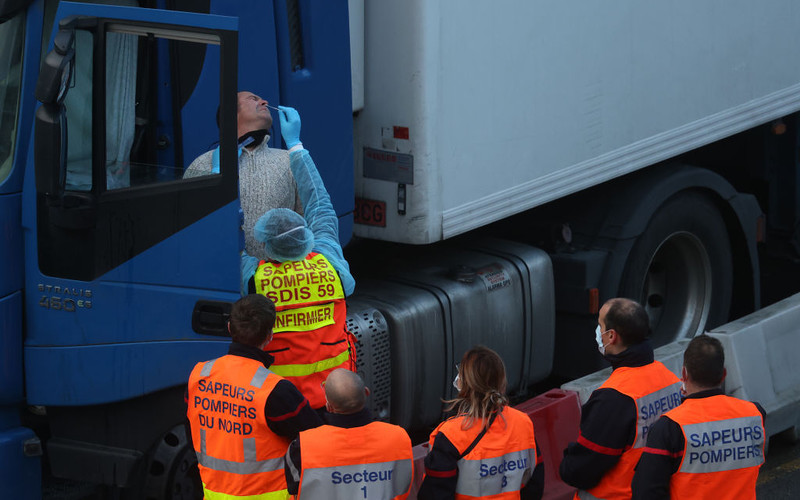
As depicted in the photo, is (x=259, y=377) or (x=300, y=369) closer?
(x=259, y=377)

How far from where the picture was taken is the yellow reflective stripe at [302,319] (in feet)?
15.8

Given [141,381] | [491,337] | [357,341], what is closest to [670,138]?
[491,337]

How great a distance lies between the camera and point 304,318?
484cm

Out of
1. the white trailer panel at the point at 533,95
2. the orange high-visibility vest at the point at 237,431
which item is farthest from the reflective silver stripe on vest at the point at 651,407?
the white trailer panel at the point at 533,95

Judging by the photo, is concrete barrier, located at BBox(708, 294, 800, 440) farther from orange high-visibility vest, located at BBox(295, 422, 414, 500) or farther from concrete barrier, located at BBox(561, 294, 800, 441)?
orange high-visibility vest, located at BBox(295, 422, 414, 500)

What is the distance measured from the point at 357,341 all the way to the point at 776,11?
3727 millimetres

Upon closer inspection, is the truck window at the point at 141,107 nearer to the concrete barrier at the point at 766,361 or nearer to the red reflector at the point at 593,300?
the concrete barrier at the point at 766,361

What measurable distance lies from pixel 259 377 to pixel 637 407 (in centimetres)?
132

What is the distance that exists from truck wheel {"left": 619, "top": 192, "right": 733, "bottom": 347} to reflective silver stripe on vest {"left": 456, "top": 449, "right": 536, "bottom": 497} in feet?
12.3

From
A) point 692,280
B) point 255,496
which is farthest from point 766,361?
point 255,496

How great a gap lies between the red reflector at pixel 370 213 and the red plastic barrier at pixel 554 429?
3.76 feet

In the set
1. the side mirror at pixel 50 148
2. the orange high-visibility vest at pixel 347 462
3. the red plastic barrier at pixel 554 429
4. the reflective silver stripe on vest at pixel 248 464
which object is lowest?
the red plastic barrier at pixel 554 429

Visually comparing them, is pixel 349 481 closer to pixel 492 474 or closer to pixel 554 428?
pixel 492 474

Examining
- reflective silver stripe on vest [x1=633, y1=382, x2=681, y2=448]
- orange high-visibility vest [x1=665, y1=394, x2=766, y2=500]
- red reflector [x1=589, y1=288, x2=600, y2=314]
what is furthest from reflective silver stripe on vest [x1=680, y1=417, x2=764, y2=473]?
red reflector [x1=589, y1=288, x2=600, y2=314]
